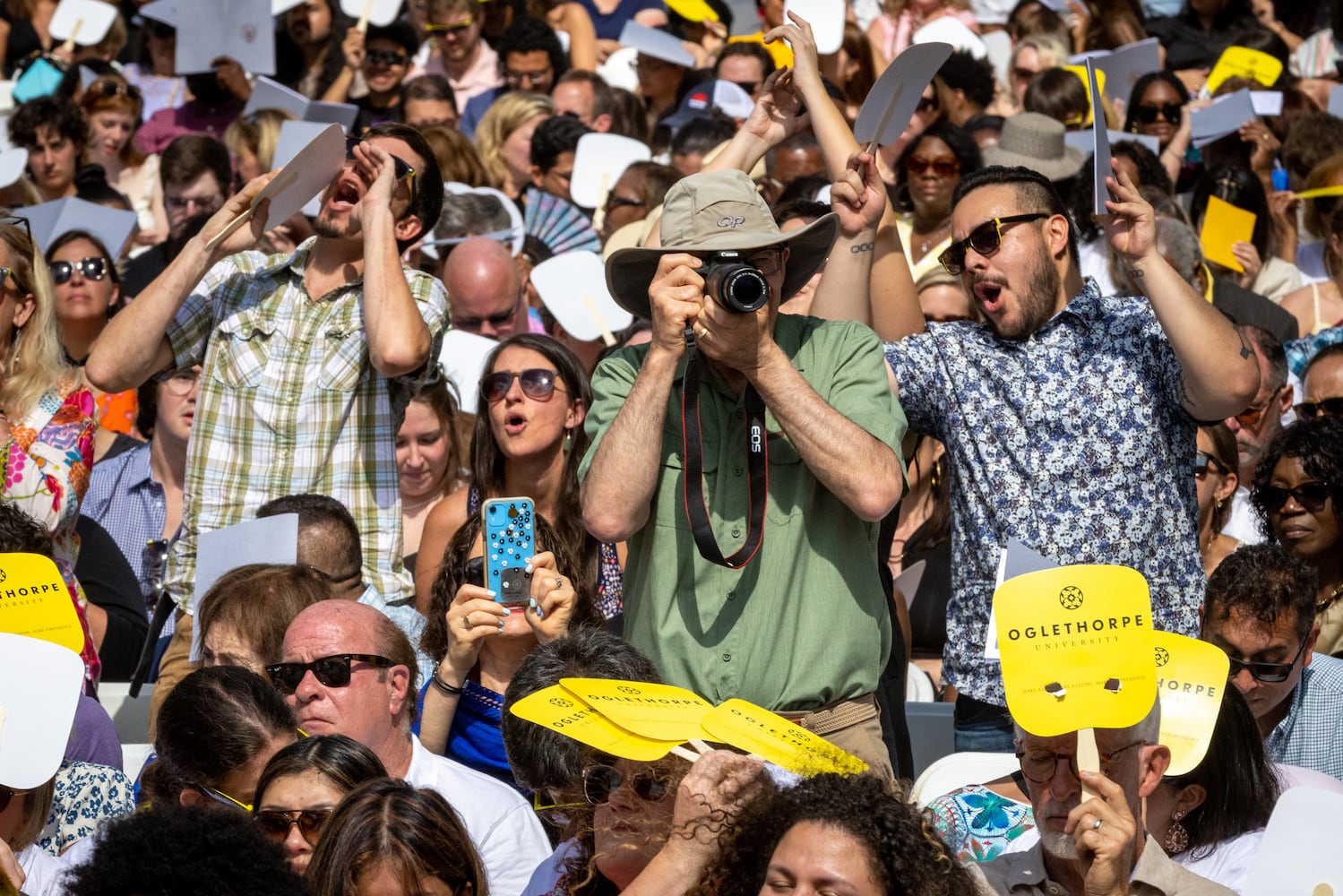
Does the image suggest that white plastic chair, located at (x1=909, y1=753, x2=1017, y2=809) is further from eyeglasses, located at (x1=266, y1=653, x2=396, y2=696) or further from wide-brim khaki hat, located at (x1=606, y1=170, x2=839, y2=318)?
eyeglasses, located at (x1=266, y1=653, x2=396, y2=696)

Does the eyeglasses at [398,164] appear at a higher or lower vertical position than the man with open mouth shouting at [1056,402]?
higher

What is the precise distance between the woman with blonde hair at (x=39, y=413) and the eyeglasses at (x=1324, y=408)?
3.63 meters

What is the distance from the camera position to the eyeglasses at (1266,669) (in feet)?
13.9

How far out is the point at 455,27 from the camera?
1005cm

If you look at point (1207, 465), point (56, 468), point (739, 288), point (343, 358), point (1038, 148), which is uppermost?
point (739, 288)

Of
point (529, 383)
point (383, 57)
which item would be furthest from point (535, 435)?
point (383, 57)

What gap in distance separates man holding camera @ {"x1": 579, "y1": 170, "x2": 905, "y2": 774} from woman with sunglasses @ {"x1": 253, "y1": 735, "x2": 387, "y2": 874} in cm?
65

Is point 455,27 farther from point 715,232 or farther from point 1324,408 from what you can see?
point 715,232

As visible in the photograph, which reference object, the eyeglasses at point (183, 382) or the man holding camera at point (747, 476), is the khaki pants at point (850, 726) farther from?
the eyeglasses at point (183, 382)

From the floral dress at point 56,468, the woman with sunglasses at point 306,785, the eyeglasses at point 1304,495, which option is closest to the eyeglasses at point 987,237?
the eyeglasses at point 1304,495

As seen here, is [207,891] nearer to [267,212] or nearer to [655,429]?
[655,429]

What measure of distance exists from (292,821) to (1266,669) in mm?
2290

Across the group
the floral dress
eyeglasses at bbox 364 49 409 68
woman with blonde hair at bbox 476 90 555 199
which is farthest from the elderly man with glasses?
eyeglasses at bbox 364 49 409 68

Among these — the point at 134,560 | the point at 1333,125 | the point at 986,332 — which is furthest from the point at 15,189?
the point at 1333,125
